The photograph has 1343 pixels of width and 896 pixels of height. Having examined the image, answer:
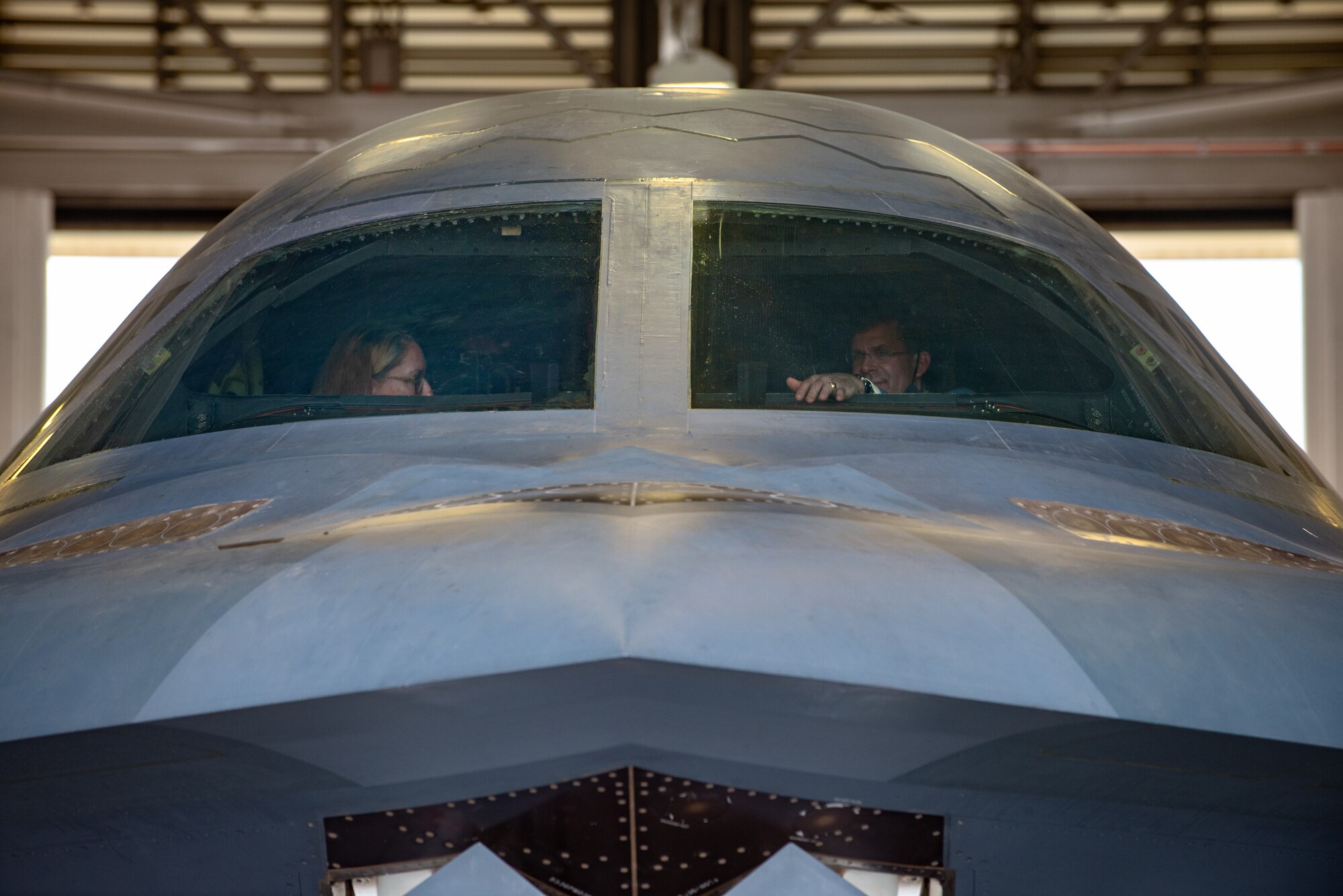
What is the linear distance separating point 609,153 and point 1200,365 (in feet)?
5.99

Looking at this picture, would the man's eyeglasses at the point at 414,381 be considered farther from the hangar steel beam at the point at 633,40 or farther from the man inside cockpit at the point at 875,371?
the hangar steel beam at the point at 633,40

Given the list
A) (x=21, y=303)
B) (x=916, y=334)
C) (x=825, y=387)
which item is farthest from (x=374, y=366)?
(x=21, y=303)

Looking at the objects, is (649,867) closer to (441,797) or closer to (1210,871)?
(441,797)

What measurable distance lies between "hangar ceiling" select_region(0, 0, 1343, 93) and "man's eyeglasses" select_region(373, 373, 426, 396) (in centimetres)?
1538

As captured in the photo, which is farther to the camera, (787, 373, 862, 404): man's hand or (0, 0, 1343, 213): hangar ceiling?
(0, 0, 1343, 213): hangar ceiling

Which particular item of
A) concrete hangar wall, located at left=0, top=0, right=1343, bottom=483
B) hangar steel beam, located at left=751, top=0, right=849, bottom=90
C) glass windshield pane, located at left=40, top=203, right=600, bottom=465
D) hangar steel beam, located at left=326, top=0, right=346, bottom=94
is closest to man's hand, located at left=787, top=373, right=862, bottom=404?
glass windshield pane, located at left=40, top=203, right=600, bottom=465

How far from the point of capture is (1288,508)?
12.1ft

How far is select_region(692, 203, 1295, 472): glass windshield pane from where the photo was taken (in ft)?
11.9

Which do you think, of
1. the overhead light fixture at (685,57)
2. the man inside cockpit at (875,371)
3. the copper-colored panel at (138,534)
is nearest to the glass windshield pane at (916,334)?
the man inside cockpit at (875,371)

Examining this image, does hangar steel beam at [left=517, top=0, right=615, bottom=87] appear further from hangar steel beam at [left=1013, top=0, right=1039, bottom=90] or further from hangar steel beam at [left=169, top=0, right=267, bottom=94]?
hangar steel beam at [left=1013, top=0, right=1039, bottom=90]

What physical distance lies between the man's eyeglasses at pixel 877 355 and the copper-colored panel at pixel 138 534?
60.0 inches

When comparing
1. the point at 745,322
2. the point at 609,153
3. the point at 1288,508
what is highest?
the point at 609,153

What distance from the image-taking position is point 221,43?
17.8 meters

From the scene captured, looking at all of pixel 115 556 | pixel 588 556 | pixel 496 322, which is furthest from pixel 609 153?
pixel 588 556
